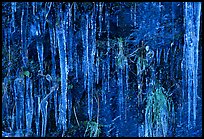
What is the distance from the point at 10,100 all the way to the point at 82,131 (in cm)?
78

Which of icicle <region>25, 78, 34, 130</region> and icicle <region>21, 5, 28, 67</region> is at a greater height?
icicle <region>21, 5, 28, 67</region>

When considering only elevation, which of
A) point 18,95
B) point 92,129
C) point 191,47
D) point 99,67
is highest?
point 191,47

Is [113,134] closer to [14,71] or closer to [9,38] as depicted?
[14,71]

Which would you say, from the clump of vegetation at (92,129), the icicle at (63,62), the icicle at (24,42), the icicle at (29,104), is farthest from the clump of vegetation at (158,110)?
the icicle at (24,42)

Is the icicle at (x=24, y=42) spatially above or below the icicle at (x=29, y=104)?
above

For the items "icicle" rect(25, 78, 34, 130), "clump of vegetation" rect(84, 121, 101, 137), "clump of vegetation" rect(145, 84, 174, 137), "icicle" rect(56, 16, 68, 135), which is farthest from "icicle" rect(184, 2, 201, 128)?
"icicle" rect(25, 78, 34, 130)

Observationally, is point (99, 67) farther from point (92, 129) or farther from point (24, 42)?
point (24, 42)

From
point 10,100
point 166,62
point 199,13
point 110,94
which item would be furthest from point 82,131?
point 199,13

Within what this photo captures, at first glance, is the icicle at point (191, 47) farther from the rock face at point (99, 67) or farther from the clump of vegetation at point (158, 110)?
the clump of vegetation at point (158, 110)

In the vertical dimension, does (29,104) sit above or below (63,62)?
below

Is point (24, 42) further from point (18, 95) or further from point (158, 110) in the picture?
point (158, 110)

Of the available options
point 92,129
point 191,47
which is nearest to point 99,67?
point 92,129

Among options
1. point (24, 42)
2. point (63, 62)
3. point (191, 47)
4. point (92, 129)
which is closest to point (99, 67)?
point (63, 62)

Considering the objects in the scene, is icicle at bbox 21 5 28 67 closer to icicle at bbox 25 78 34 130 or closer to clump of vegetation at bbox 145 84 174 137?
icicle at bbox 25 78 34 130
